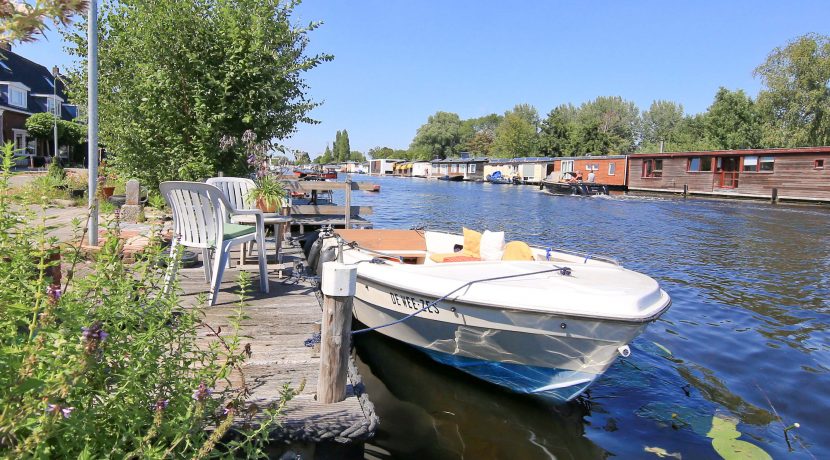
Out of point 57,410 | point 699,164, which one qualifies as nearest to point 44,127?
point 57,410

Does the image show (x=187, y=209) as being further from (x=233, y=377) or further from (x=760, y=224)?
(x=760, y=224)

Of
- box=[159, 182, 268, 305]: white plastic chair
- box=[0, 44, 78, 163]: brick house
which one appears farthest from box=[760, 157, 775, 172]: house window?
box=[0, 44, 78, 163]: brick house

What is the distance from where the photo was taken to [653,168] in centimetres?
4231

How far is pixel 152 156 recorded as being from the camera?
953 centimetres

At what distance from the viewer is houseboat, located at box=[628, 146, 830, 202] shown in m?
31.0

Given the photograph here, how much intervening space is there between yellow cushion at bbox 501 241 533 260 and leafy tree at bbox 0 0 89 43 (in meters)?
4.58

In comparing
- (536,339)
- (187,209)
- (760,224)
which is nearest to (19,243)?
(187,209)

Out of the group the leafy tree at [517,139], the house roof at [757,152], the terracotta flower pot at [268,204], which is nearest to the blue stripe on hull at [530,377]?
the terracotta flower pot at [268,204]

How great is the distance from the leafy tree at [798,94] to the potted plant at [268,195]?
4909 cm

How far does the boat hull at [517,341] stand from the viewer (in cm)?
423

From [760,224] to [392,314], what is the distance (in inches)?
816

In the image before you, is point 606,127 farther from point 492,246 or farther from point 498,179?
point 492,246

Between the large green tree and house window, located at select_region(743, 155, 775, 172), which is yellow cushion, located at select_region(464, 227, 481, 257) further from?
house window, located at select_region(743, 155, 775, 172)

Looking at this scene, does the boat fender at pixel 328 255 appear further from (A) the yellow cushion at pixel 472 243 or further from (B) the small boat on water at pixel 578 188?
(B) the small boat on water at pixel 578 188
